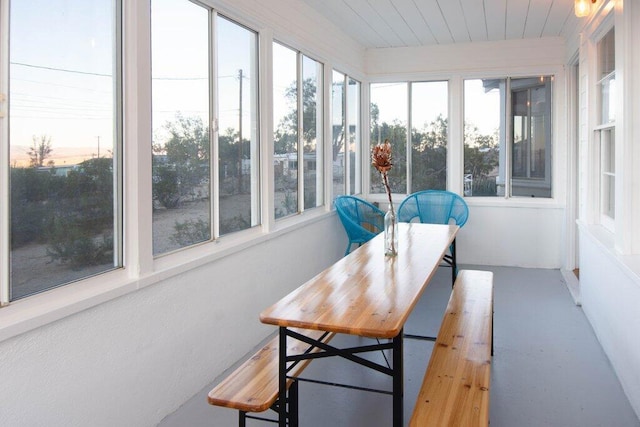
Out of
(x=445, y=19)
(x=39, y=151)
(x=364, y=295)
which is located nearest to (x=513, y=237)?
(x=445, y=19)

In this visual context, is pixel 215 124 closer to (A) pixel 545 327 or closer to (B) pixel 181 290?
(B) pixel 181 290

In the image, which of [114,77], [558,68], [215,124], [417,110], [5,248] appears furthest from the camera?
[417,110]

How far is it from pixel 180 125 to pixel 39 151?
98 cm

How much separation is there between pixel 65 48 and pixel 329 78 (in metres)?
3.37

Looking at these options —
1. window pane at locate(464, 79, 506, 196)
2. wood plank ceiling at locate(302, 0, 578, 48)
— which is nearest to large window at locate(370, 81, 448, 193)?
window pane at locate(464, 79, 506, 196)

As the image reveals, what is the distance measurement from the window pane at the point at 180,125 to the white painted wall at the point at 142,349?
28cm

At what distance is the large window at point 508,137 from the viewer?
6.21m

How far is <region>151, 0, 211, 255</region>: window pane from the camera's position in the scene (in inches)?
109

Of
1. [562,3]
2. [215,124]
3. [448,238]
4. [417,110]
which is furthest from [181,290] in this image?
[417,110]

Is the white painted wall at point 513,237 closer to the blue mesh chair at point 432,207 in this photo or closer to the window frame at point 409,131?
the blue mesh chair at point 432,207

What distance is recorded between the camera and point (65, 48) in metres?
2.13

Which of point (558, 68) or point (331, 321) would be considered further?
point (558, 68)

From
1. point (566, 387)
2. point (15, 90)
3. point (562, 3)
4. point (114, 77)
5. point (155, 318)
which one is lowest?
point (566, 387)

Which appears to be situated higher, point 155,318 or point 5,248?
point 5,248
